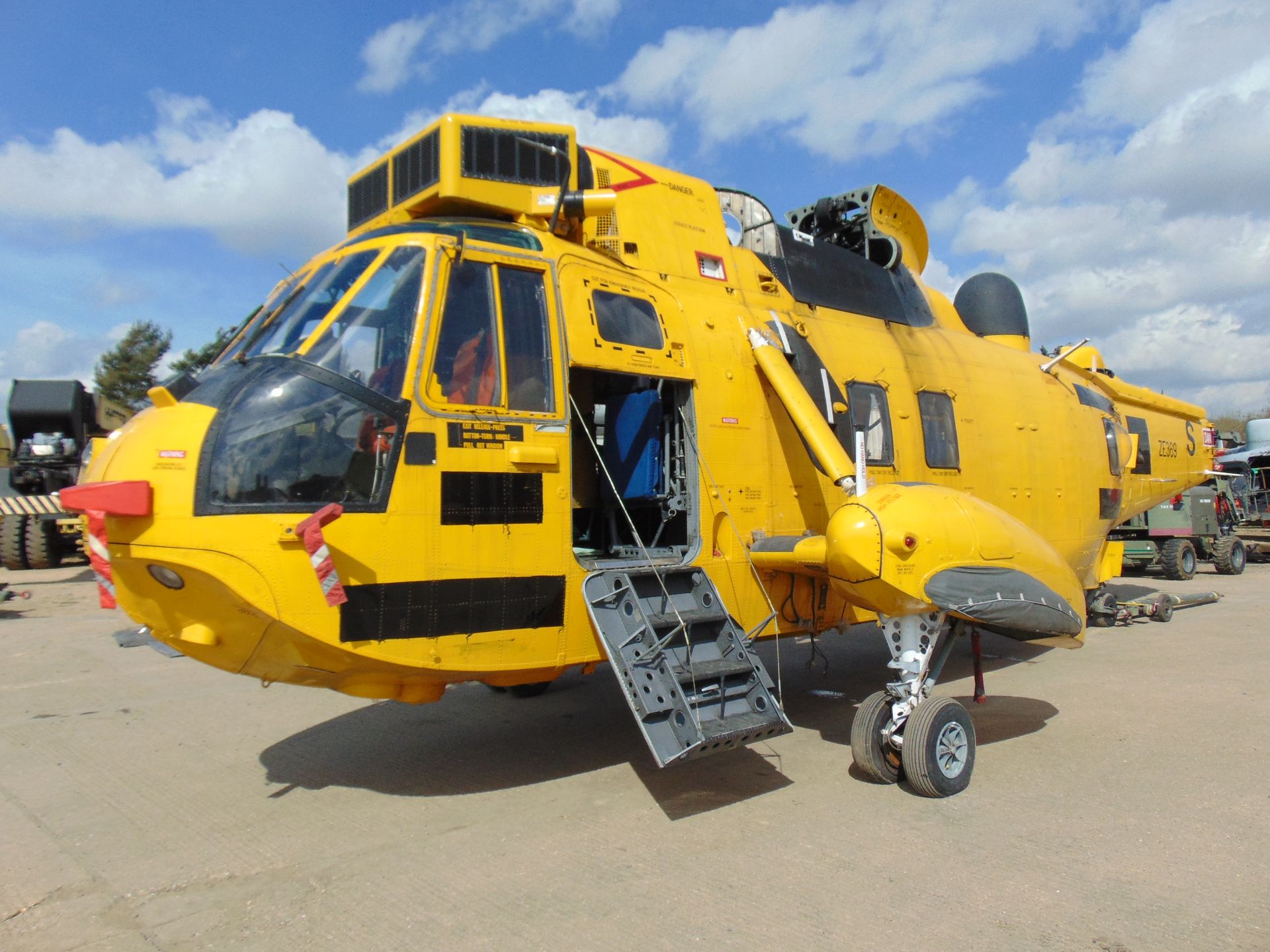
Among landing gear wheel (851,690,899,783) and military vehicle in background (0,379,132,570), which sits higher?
military vehicle in background (0,379,132,570)

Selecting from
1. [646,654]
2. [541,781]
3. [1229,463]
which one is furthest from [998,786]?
[1229,463]

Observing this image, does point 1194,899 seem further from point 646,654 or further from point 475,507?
point 475,507

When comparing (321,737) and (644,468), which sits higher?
(644,468)

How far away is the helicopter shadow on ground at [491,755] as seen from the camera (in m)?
5.36

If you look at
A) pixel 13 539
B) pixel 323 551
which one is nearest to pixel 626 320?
pixel 323 551

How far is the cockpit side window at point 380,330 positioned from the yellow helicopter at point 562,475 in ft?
0.05

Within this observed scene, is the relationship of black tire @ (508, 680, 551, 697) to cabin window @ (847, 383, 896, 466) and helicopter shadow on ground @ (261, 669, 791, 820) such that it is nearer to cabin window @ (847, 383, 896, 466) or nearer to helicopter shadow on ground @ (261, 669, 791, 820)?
helicopter shadow on ground @ (261, 669, 791, 820)

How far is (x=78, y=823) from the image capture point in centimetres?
482

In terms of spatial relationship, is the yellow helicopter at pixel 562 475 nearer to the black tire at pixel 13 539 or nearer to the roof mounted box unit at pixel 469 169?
the roof mounted box unit at pixel 469 169

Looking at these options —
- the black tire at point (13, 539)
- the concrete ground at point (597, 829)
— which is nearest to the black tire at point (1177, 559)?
the concrete ground at point (597, 829)

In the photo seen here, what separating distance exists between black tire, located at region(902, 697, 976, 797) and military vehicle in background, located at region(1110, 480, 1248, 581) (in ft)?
43.8

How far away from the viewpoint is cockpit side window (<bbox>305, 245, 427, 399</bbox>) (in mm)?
4398

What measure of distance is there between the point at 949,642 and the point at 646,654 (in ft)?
7.92

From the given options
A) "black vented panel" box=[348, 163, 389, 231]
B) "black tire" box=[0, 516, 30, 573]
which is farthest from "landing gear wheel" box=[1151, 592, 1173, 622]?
"black tire" box=[0, 516, 30, 573]
